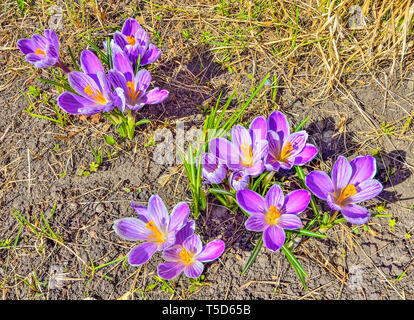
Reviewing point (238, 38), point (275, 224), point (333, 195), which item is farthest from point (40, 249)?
point (238, 38)

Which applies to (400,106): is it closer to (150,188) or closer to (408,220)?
(408,220)

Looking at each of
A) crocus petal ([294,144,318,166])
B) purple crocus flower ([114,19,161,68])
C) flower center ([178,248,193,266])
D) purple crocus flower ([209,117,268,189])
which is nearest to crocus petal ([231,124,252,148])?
purple crocus flower ([209,117,268,189])

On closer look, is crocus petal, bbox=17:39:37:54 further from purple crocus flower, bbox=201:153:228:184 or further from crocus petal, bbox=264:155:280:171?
crocus petal, bbox=264:155:280:171

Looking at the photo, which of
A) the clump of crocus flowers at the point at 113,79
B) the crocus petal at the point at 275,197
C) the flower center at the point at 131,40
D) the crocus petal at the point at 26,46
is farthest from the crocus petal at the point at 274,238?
the crocus petal at the point at 26,46

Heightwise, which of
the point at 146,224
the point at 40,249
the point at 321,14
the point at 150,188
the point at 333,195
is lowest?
the point at 40,249

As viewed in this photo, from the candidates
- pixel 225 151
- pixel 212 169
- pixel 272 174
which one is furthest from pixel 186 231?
pixel 272 174
